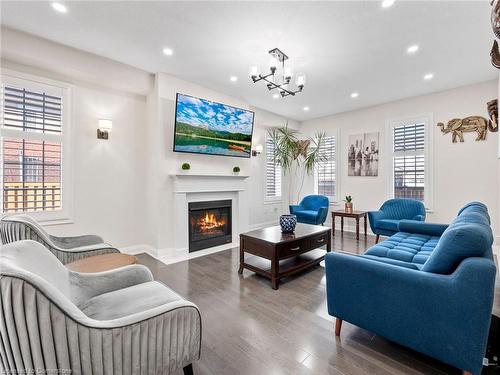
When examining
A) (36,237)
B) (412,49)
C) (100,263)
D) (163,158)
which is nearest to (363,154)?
(412,49)

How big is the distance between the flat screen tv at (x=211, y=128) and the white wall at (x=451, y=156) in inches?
119

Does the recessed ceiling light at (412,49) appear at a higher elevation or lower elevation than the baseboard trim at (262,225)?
higher

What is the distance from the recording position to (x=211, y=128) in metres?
4.39

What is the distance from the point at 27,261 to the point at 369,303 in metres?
2.11

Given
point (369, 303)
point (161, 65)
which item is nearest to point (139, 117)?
point (161, 65)

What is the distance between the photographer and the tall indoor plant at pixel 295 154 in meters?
6.19

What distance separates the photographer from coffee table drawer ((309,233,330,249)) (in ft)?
11.0

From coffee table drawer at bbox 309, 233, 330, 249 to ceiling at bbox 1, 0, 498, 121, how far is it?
257 cm

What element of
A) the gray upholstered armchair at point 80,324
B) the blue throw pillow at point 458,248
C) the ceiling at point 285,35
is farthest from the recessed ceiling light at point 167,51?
the blue throw pillow at point 458,248

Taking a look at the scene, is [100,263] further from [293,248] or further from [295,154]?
[295,154]

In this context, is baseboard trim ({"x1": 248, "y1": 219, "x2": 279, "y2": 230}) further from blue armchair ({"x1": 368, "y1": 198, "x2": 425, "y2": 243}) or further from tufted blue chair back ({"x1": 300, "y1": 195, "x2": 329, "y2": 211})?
blue armchair ({"x1": 368, "y1": 198, "x2": 425, "y2": 243})

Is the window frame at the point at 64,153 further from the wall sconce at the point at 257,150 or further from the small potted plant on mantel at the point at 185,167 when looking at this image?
the wall sconce at the point at 257,150

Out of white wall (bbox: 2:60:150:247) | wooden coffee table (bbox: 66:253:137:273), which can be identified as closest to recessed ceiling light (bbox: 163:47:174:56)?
white wall (bbox: 2:60:150:247)


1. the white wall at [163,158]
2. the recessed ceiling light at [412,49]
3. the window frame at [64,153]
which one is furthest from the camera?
the white wall at [163,158]
